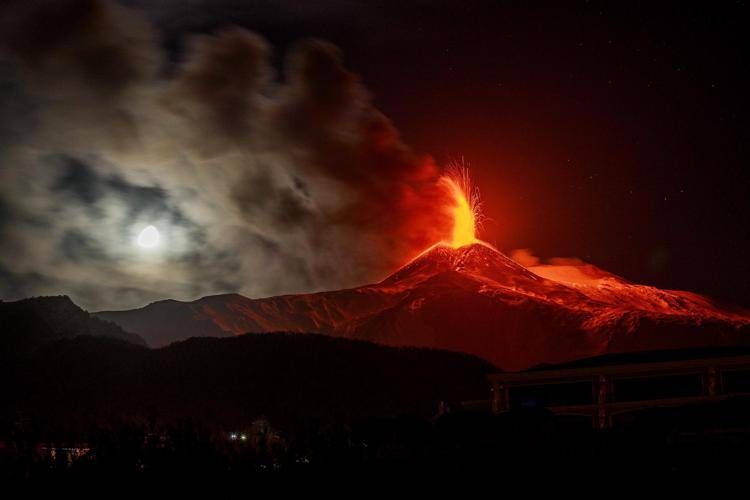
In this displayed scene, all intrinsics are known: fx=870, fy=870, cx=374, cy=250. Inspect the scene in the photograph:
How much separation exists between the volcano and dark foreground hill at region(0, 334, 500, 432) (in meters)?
29.3

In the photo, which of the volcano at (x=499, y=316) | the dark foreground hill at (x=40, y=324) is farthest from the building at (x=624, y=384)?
the volcano at (x=499, y=316)

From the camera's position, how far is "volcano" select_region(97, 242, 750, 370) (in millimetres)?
100625

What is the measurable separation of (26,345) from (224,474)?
230 feet

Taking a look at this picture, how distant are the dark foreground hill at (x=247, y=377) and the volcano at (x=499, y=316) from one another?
29.3 m

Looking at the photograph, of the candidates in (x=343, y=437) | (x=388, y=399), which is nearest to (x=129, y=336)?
(x=388, y=399)

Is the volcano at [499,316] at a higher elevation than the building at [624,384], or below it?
higher

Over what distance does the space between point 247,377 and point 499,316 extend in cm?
4158

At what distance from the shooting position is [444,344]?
335 feet

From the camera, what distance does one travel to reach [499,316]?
334 feet

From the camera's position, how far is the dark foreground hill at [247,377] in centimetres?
6444

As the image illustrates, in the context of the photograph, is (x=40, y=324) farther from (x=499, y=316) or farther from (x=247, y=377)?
(x=499, y=316)

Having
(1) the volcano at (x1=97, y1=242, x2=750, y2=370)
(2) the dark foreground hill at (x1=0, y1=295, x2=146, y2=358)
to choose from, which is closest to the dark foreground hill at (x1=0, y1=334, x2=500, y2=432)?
(2) the dark foreground hill at (x1=0, y1=295, x2=146, y2=358)

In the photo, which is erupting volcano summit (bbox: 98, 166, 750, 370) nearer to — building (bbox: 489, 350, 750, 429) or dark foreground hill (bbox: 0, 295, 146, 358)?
dark foreground hill (bbox: 0, 295, 146, 358)

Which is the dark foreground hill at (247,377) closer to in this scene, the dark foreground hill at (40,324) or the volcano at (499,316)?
the dark foreground hill at (40,324)
